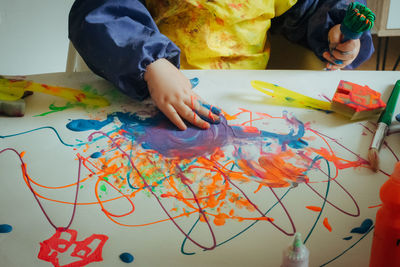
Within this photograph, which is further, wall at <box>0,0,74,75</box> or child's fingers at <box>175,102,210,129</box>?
wall at <box>0,0,74,75</box>

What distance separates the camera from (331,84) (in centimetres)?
64

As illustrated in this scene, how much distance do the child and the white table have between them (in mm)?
46

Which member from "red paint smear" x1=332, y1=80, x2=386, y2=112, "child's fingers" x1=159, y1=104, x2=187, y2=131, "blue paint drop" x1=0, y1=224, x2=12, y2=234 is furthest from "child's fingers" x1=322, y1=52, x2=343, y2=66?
"blue paint drop" x1=0, y1=224, x2=12, y2=234

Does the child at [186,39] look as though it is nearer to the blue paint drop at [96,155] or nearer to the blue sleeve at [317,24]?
the blue sleeve at [317,24]

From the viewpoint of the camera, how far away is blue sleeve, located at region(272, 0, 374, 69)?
74 cm

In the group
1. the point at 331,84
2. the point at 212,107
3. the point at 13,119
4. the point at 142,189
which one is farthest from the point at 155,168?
the point at 331,84

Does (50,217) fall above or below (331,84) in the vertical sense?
below

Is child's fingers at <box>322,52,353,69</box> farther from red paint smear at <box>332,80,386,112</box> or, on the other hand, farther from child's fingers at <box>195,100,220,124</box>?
child's fingers at <box>195,100,220,124</box>

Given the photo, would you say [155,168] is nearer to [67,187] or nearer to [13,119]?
[67,187]

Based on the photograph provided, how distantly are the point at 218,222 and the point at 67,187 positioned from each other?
0.18 meters

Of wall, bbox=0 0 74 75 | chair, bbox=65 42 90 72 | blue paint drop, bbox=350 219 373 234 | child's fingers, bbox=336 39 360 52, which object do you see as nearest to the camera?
blue paint drop, bbox=350 219 373 234

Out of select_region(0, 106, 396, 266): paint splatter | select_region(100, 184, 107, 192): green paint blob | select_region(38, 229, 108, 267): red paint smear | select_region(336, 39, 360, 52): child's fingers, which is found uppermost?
select_region(336, 39, 360, 52): child's fingers

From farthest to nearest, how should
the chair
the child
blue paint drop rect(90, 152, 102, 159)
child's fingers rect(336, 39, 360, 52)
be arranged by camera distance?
the chair
child's fingers rect(336, 39, 360, 52)
the child
blue paint drop rect(90, 152, 102, 159)

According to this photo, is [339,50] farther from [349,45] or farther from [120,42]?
[120,42]
